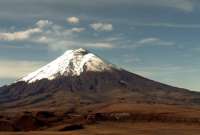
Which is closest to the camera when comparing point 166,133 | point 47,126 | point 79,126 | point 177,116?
point 166,133

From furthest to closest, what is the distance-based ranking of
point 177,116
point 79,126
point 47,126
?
point 177,116
point 47,126
point 79,126

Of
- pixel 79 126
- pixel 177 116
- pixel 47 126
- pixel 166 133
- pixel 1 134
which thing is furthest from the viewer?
pixel 177 116

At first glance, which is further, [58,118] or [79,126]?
[58,118]

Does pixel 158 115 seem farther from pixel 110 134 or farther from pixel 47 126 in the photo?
pixel 110 134

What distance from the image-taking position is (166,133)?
119375 millimetres

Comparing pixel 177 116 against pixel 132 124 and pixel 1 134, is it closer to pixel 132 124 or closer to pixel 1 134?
pixel 132 124

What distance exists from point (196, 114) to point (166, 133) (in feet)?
210

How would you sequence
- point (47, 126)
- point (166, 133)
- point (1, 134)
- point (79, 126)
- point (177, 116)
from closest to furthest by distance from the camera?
point (1, 134)
point (166, 133)
point (79, 126)
point (47, 126)
point (177, 116)

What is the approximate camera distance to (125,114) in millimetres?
175375

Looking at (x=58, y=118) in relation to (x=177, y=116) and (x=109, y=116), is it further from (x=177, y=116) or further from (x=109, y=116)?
(x=177, y=116)

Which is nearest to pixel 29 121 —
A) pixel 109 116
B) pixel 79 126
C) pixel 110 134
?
pixel 79 126

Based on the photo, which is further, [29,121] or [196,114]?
[196,114]

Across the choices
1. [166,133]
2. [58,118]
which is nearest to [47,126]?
[58,118]

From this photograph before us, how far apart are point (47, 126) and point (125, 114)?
35843 millimetres
